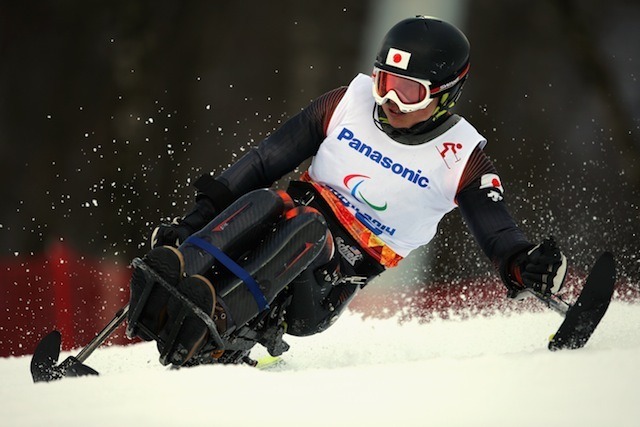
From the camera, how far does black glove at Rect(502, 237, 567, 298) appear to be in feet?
11.7

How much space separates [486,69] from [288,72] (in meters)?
1.65

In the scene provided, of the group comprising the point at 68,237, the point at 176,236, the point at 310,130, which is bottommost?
the point at 68,237

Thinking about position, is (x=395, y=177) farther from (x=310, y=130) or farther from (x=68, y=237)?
(x=68, y=237)

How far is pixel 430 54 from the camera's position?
3816 mm

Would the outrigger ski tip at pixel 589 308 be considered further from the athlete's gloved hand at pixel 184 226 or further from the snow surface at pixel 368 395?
the athlete's gloved hand at pixel 184 226

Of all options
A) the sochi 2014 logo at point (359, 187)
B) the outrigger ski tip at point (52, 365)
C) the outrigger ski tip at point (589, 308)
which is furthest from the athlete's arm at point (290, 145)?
the outrigger ski tip at point (589, 308)

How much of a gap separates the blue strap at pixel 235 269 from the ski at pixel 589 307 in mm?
1095

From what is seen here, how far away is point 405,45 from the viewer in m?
3.82

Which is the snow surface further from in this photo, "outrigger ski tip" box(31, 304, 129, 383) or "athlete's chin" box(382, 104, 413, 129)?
"athlete's chin" box(382, 104, 413, 129)

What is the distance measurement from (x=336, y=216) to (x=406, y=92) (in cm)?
65

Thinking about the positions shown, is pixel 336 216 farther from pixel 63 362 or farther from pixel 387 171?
pixel 63 362

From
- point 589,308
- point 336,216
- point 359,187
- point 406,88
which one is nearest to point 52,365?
point 336,216

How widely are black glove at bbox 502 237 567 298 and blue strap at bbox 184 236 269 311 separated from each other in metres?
1.03

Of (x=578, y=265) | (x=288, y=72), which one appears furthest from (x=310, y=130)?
(x=578, y=265)
